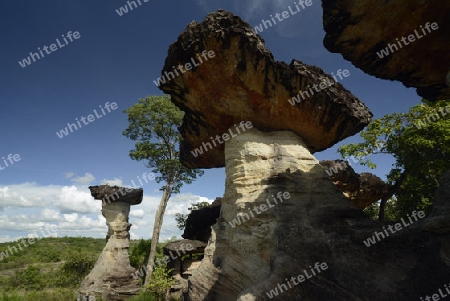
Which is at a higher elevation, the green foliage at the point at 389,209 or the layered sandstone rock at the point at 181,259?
the layered sandstone rock at the point at 181,259

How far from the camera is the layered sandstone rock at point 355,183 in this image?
13297mm

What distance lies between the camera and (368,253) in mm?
5195

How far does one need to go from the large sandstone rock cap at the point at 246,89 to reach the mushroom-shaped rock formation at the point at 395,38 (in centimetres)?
230

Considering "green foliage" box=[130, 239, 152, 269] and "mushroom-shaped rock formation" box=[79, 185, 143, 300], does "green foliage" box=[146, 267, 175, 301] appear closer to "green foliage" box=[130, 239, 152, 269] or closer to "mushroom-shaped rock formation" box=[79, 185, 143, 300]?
"mushroom-shaped rock formation" box=[79, 185, 143, 300]

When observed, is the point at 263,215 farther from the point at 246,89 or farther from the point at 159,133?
the point at 159,133

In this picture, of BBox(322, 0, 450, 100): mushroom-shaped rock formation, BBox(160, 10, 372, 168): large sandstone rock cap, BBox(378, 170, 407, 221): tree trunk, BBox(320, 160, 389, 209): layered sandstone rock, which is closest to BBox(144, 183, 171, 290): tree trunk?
BBox(160, 10, 372, 168): large sandstone rock cap

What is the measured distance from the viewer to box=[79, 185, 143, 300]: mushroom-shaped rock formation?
55.6 feet

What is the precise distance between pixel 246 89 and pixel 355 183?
29.1 feet

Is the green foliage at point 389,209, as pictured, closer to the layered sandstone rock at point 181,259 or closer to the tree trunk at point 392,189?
the tree trunk at point 392,189

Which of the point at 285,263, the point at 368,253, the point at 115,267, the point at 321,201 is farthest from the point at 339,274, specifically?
the point at 115,267

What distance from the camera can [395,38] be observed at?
19.7 ft

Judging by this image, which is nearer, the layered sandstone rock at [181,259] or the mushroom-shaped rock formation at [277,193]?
the mushroom-shaped rock formation at [277,193]

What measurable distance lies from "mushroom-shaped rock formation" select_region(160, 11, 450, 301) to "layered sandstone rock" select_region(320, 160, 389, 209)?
9.66 feet

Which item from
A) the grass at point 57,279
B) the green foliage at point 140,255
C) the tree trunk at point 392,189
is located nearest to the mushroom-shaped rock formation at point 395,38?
the tree trunk at point 392,189
